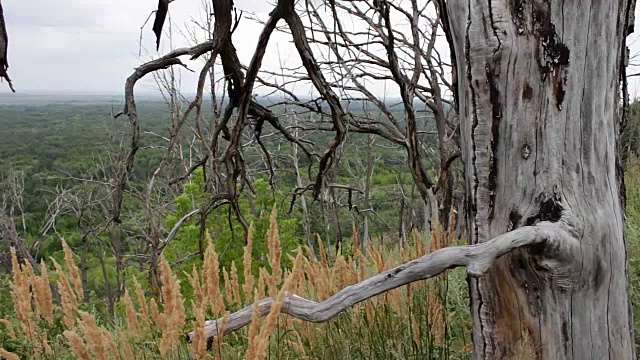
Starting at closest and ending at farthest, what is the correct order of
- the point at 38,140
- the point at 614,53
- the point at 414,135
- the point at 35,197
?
the point at 614,53 < the point at 414,135 < the point at 35,197 < the point at 38,140

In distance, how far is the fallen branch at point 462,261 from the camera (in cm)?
146

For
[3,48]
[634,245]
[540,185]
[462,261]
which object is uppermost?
[3,48]

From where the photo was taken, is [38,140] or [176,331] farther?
[38,140]

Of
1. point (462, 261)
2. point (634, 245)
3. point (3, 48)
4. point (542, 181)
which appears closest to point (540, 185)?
point (542, 181)

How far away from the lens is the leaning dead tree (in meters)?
1.56

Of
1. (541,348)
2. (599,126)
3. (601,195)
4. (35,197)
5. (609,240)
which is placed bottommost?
(35,197)

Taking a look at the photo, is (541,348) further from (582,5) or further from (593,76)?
(582,5)

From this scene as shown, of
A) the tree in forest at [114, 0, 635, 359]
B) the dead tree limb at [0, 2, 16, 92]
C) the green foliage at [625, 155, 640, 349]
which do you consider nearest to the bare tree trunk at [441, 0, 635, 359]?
the tree in forest at [114, 0, 635, 359]

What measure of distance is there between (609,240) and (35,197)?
32.5 meters

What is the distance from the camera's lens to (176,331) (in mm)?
1762

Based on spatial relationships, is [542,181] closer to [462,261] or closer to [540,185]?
[540,185]

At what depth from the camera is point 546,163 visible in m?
1.57

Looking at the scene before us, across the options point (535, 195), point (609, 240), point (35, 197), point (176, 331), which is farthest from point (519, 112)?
point (35, 197)

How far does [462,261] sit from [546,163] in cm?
37
